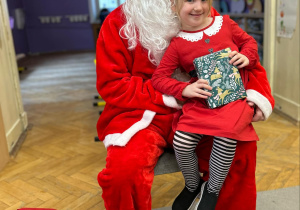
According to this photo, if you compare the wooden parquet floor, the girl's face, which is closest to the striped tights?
the girl's face

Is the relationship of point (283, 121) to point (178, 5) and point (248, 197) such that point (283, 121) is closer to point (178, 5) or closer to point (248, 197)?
point (248, 197)

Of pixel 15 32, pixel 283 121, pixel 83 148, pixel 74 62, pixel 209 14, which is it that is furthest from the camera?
pixel 15 32

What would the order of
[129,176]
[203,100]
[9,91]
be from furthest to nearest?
1. [9,91]
2. [203,100]
3. [129,176]

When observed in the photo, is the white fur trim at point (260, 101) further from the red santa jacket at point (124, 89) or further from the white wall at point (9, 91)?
the white wall at point (9, 91)

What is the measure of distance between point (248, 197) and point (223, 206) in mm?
107

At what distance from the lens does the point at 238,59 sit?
4.10 ft

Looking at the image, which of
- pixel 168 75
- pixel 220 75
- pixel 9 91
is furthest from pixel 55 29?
pixel 220 75

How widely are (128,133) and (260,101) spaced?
1.64ft

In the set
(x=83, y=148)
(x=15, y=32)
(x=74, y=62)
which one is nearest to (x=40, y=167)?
(x=83, y=148)

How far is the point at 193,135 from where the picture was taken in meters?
1.24

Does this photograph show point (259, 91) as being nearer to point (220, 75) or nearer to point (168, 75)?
point (220, 75)

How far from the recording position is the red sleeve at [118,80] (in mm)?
1327

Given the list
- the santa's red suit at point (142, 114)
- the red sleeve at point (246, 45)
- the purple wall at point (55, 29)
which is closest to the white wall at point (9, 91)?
the santa's red suit at point (142, 114)

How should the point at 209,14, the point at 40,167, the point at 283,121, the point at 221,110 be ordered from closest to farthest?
the point at 221,110, the point at 209,14, the point at 40,167, the point at 283,121
